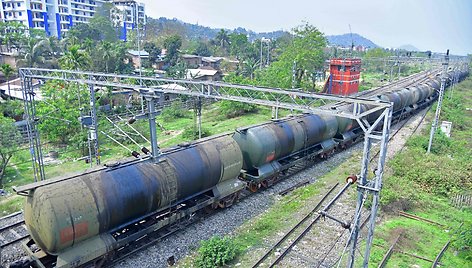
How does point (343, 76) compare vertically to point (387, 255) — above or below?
above

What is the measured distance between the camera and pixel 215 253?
11.4 metres

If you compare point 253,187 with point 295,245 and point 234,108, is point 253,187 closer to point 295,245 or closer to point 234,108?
point 295,245

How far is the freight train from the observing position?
944 cm

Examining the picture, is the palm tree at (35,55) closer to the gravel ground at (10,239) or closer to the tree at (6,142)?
the tree at (6,142)

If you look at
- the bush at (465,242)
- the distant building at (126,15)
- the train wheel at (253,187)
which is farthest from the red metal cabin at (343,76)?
the distant building at (126,15)

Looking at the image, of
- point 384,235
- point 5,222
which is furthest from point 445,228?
point 5,222

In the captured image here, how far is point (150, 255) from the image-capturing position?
1172 centimetres

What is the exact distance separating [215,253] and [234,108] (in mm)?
26548

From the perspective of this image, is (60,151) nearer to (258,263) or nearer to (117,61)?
(258,263)

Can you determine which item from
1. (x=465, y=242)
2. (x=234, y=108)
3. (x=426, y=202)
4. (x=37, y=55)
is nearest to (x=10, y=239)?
(x=465, y=242)

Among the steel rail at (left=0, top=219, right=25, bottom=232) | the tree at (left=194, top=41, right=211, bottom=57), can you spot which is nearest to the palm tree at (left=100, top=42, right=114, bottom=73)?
the steel rail at (left=0, top=219, right=25, bottom=232)

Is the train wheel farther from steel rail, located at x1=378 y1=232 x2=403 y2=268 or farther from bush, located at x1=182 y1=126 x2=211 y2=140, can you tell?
bush, located at x1=182 y1=126 x2=211 y2=140

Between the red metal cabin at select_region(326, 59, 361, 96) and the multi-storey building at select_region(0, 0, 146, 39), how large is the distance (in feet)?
143

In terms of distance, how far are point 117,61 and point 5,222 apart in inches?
1556
